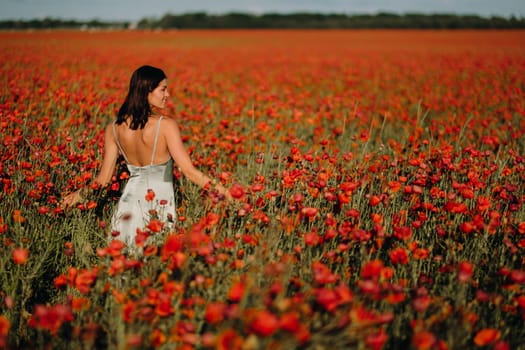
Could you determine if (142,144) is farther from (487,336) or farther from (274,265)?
(487,336)

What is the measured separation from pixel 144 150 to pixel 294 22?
61543 mm

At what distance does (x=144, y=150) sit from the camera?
245 cm

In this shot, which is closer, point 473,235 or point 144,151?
point 473,235

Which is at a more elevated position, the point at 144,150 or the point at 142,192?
the point at 144,150

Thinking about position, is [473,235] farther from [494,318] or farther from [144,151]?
[144,151]

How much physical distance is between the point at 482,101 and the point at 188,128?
5.51 m

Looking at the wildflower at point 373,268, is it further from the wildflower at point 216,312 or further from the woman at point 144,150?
the woman at point 144,150

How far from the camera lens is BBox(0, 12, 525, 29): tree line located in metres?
53.9

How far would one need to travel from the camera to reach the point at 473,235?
2250 mm

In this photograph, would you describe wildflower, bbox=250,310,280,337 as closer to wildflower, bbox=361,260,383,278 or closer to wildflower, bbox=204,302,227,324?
wildflower, bbox=204,302,227,324

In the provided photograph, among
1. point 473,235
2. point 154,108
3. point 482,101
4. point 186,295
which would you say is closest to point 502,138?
point 482,101

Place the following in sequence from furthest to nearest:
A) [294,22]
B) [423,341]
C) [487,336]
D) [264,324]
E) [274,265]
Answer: [294,22] < [274,265] < [487,336] < [423,341] < [264,324]

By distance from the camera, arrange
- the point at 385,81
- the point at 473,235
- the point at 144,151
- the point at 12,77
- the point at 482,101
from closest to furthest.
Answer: the point at 473,235 < the point at 144,151 < the point at 12,77 < the point at 482,101 < the point at 385,81

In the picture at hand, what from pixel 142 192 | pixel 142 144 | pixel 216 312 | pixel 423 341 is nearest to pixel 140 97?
pixel 142 144
